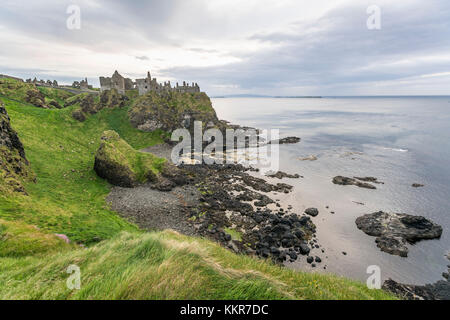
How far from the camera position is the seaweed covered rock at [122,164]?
123 feet

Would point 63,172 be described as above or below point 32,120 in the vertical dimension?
below

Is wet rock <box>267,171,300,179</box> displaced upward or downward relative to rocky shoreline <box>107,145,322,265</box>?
upward

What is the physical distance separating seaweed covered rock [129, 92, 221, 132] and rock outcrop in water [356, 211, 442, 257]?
68.2 meters

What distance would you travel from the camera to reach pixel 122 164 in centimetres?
3803

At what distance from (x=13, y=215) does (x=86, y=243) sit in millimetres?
6825

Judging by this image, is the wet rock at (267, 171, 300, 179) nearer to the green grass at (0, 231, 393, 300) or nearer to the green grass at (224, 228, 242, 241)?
the green grass at (224, 228, 242, 241)

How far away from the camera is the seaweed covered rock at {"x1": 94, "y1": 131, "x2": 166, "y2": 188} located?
37531 millimetres

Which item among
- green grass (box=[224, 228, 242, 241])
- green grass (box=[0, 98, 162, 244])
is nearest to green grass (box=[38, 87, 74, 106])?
green grass (box=[0, 98, 162, 244])

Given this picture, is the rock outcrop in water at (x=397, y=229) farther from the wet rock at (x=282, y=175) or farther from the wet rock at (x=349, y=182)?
the wet rock at (x=282, y=175)

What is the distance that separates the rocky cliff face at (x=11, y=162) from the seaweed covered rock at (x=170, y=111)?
49.9 m

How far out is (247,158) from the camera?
6725 centimetres

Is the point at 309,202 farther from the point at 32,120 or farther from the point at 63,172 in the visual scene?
the point at 32,120

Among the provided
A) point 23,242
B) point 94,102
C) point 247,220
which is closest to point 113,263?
point 23,242
